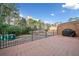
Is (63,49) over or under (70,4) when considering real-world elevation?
under

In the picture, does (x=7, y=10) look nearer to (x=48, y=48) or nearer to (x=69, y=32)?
(x=48, y=48)

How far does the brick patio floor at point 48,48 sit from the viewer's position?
3.25 metres

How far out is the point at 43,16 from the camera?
3346 millimetres

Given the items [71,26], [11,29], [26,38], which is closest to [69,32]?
[71,26]

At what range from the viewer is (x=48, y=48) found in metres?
3.33

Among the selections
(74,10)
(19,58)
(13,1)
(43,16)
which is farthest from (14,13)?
(74,10)

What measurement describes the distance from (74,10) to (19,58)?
3.99ft

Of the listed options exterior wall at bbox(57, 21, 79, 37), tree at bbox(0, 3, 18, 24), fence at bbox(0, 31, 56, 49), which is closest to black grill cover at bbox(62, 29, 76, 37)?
exterior wall at bbox(57, 21, 79, 37)

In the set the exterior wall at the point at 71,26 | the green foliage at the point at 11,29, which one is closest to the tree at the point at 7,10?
the green foliage at the point at 11,29

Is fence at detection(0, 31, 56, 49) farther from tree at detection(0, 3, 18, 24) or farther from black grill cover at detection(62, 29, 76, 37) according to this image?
tree at detection(0, 3, 18, 24)

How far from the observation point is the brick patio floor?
3246 mm

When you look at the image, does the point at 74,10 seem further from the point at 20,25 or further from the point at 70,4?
the point at 20,25

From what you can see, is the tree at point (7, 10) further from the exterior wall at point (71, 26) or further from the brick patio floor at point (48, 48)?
the exterior wall at point (71, 26)

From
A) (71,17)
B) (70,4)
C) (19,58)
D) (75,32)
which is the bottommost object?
(19,58)
